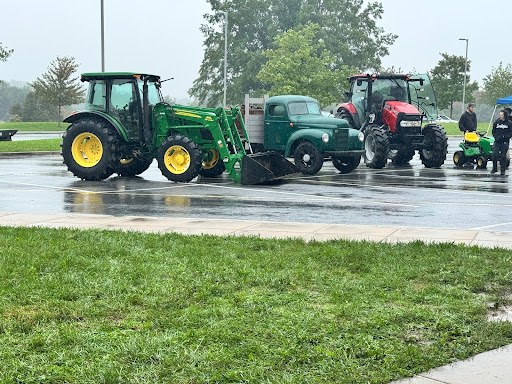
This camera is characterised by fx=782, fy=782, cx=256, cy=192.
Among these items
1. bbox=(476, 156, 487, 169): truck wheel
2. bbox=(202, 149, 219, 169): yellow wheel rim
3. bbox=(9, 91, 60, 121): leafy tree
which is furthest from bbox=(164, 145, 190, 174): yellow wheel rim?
bbox=(9, 91, 60, 121): leafy tree

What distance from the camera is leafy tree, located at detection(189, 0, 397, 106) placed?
80312 millimetres

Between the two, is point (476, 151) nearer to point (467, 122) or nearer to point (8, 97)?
point (467, 122)

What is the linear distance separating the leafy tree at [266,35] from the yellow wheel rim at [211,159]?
58.8 metres

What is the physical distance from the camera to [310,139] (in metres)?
20.3

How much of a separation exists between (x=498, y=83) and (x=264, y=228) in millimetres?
80658

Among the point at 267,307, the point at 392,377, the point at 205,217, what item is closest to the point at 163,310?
the point at 267,307

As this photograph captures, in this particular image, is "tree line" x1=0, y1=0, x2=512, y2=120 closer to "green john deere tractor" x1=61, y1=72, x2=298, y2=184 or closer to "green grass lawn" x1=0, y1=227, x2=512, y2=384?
"green john deere tractor" x1=61, y1=72, x2=298, y2=184

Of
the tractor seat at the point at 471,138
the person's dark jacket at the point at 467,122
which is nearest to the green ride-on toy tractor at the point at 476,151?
the tractor seat at the point at 471,138

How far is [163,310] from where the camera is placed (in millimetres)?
6383

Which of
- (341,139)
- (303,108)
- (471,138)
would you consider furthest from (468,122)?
(303,108)

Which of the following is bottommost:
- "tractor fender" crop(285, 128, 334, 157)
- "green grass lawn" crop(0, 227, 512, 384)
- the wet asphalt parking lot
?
"green grass lawn" crop(0, 227, 512, 384)

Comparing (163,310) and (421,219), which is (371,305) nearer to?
(163,310)

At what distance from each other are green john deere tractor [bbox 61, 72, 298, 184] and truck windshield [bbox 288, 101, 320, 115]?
7.37ft

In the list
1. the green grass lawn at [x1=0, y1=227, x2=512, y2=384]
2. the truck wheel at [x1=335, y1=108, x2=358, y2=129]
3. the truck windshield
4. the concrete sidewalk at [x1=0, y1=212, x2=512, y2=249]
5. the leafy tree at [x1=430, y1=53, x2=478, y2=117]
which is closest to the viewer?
the green grass lawn at [x1=0, y1=227, x2=512, y2=384]
